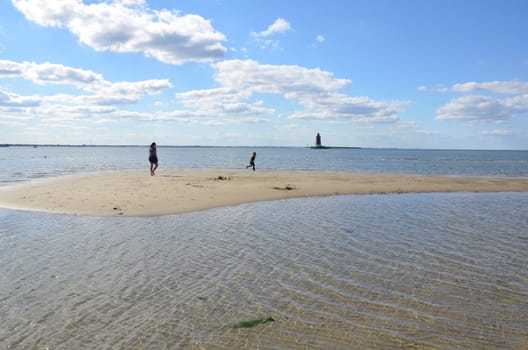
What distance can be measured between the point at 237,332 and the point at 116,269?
11.7 feet

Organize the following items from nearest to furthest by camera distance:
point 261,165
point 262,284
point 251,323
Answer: point 251,323 → point 262,284 → point 261,165

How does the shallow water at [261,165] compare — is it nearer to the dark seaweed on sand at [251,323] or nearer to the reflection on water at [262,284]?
the reflection on water at [262,284]

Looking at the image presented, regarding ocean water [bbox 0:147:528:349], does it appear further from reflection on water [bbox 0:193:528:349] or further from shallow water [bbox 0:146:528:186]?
shallow water [bbox 0:146:528:186]

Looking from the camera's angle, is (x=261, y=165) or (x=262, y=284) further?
(x=261, y=165)

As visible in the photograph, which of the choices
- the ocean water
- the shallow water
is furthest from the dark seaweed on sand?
the shallow water

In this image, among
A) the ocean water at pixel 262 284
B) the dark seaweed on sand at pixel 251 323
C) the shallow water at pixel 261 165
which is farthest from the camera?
the shallow water at pixel 261 165

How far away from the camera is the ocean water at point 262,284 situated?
16.3 ft

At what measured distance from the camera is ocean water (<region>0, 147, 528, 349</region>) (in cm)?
498

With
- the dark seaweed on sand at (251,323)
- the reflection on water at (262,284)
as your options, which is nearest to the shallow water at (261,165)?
the reflection on water at (262,284)

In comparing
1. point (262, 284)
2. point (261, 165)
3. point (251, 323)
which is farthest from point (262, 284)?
point (261, 165)

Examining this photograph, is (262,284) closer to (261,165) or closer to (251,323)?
(251,323)

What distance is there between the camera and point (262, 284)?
22.3ft

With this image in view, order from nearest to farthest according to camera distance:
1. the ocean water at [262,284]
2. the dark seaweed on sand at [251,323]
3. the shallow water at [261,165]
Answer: the ocean water at [262,284] < the dark seaweed on sand at [251,323] < the shallow water at [261,165]

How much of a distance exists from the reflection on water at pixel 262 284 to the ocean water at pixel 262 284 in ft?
0.08
